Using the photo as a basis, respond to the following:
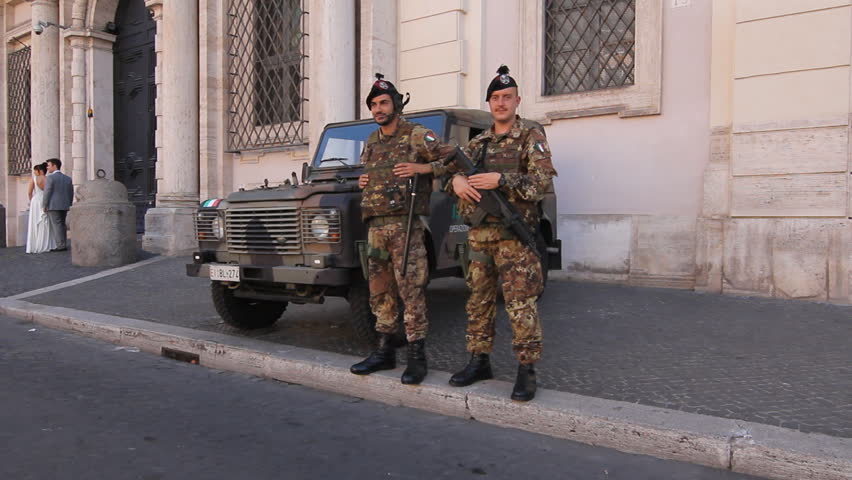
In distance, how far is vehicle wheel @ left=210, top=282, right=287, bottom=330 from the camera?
536cm

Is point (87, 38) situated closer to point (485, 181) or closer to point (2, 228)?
point (2, 228)

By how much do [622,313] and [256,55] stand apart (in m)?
8.68

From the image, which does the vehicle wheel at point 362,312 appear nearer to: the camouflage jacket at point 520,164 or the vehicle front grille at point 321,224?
the vehicle front grille at point 321,224

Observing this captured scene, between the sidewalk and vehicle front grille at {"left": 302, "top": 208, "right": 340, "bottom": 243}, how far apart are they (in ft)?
2.97

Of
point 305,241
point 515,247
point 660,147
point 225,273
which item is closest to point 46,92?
point 225,273

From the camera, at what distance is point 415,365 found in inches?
152

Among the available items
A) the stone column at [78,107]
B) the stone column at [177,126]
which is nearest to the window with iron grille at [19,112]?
the stone column at [78,107]

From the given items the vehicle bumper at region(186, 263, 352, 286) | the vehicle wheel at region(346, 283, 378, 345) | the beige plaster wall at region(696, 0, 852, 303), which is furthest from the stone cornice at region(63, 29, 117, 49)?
the beige plaster wall at region(696, 0, 852, 303)

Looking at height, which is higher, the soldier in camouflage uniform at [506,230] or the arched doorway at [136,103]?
the arched doorway at [136,103]

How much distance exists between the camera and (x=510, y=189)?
3.41 metres

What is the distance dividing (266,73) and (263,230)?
7.67 meters

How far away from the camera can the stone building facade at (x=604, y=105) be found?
647 cm

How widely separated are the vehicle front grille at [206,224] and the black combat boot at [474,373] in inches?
98.5

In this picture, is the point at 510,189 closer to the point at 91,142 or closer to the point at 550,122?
the point at 550,122
